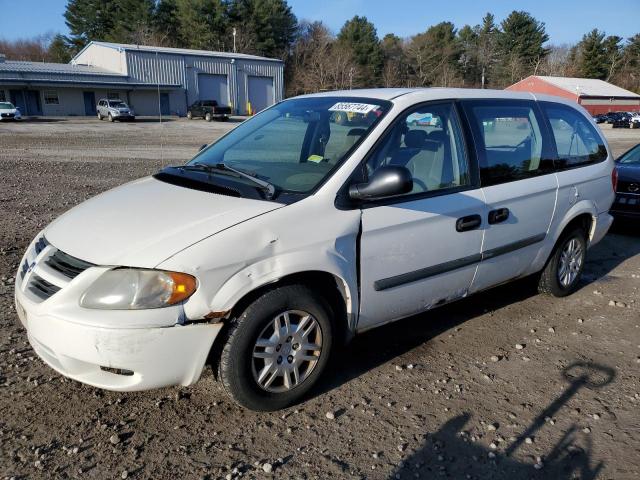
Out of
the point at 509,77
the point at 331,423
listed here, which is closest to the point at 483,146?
the point at 331,423

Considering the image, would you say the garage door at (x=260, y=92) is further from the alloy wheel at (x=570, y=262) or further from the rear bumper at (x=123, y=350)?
the rear bumper at (x=123, y=350)

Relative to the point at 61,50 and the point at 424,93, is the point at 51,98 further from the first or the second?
the point at 424,93

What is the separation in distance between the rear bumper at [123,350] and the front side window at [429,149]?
1572mm

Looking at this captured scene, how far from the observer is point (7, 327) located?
401cm

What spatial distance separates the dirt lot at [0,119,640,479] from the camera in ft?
8.80

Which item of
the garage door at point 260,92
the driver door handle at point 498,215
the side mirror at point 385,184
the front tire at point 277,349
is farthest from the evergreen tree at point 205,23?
the front tire at point 277,349

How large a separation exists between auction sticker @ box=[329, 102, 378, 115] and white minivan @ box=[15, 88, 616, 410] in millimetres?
15

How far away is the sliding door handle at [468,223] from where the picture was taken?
362 centimetres

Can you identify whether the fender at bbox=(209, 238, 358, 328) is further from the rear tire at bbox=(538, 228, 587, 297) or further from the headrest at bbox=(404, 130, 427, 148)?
the rear tire at bbox=(538, 228, 587, 297)

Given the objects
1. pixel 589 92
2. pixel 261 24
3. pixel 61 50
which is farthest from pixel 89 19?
pixel 589 92

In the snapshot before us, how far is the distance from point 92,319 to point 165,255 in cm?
46

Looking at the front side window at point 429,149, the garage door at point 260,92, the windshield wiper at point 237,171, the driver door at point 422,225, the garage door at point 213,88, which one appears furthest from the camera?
the garage door at point 260,92

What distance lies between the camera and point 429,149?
12.1 ft

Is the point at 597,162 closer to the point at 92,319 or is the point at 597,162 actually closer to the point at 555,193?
the point at 555,193
